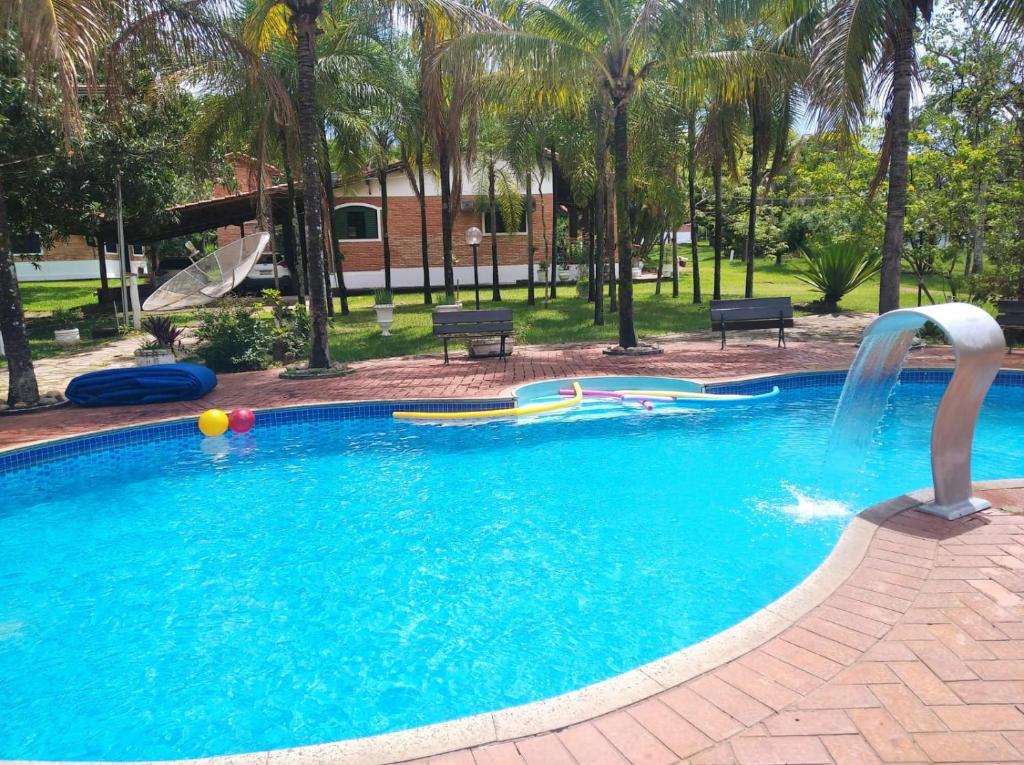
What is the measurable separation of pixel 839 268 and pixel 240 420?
1738cm

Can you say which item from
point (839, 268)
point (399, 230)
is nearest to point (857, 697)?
point (839, 268)

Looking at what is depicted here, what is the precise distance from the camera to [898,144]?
42.9ft

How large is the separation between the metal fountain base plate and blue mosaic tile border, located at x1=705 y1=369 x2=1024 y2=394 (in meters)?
5.60

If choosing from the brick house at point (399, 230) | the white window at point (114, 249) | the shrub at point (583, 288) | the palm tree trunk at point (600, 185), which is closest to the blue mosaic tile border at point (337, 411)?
the palm tree trunk at point (600, 185)

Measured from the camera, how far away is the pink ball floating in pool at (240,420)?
9.77 metres

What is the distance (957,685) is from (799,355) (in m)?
11.0

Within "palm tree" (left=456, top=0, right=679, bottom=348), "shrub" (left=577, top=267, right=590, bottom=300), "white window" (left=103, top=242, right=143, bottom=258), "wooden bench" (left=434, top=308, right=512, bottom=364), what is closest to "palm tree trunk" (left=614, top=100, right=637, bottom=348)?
"palm tree" (left=456, top=0, right=679, bottom=348)

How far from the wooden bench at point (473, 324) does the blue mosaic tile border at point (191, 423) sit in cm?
327

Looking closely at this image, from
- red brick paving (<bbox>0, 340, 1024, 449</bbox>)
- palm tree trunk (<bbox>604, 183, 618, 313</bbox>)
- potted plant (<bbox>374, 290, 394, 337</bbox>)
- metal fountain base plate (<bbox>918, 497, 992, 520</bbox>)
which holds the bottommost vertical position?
metal fountain base plate (<bbox>918, 497, 992, 520</bbox>)

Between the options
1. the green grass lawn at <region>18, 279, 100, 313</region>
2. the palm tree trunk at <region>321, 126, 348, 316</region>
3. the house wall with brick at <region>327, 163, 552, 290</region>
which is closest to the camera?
the palm tree trunk at <region>321, 126, 348, 316</region>

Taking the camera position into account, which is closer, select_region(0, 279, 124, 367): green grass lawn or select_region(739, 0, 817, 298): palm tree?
select_region(739, 0, 817, 298): palm tree

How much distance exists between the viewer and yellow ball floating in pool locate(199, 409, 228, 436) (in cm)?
948

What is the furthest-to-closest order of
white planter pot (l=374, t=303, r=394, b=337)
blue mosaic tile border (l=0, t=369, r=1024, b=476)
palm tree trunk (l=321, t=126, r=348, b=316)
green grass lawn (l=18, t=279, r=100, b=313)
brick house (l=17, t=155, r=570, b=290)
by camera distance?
brick house (l=17, t=155, r=570, b=290), green grass lawn (l=18, t=279, r=100, b=313), palm tree trunk (l=321, t=126, r=348, b=316), white planter pot (l=374, t=303, r=394, b=337), blue mosaic tile border (l=0, t=369, r=1024, b=476)

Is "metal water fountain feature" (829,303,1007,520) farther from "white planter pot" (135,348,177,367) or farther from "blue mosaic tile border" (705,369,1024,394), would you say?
"white planter pot" (135,348,177,367)
